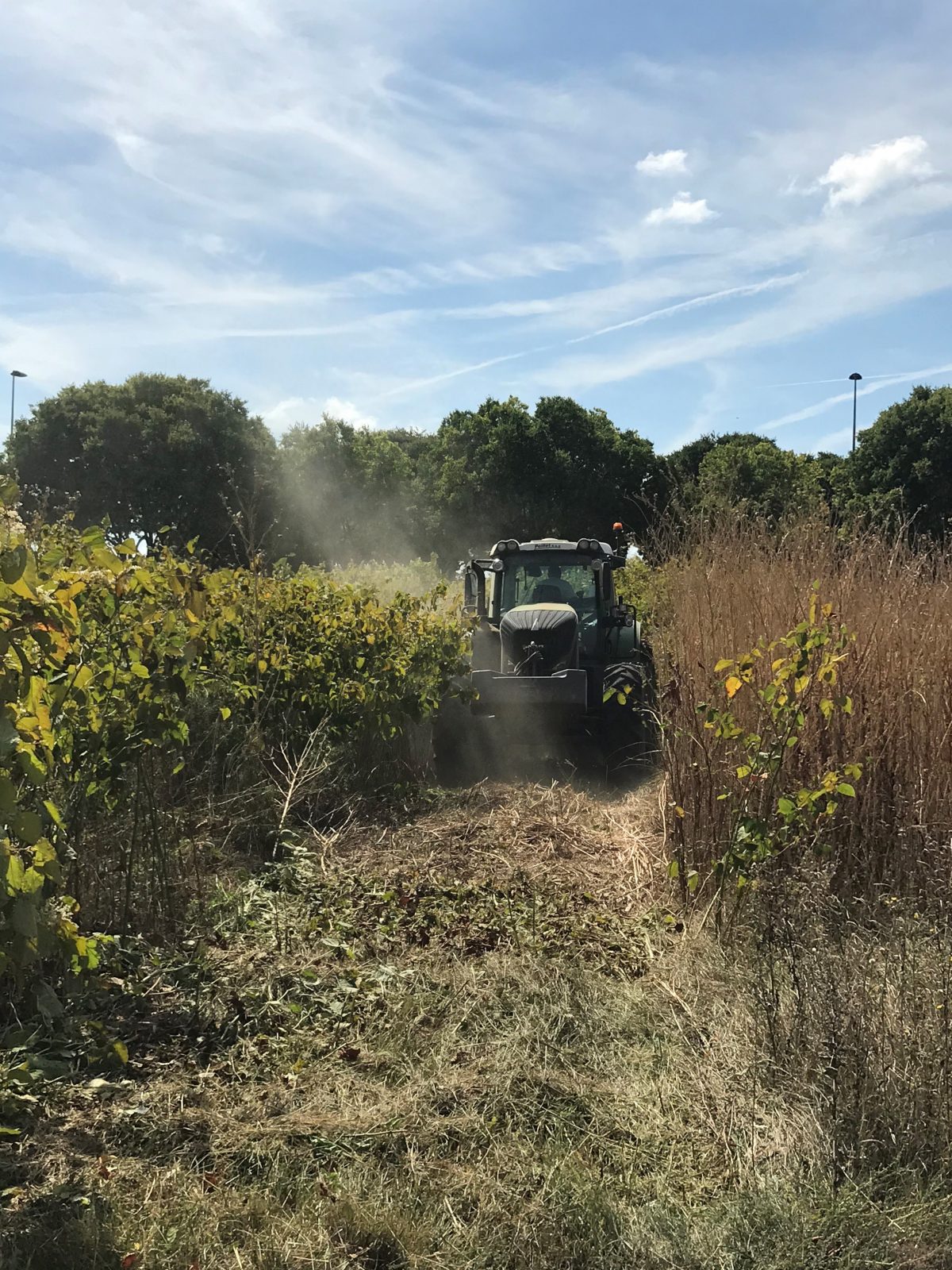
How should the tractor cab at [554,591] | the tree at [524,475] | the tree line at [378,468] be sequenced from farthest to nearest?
1. the tree at [524,475]
2. the tree line at [378,468]
3. the tractor cab at [554,591]

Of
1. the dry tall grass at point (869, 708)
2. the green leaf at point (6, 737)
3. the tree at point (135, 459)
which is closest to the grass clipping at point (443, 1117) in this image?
the dry tall grass at point (869, 708)

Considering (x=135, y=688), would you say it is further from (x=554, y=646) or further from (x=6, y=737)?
(x=554, y=646)

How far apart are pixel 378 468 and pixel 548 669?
20.9 m

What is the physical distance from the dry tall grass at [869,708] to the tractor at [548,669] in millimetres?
1996

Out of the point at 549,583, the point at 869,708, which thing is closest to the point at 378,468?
the point at 549,583

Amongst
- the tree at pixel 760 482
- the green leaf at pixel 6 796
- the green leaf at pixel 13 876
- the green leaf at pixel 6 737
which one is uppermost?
the tree at pixel 760 482

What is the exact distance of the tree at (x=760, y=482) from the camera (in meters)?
5.59

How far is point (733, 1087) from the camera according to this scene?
264 cm

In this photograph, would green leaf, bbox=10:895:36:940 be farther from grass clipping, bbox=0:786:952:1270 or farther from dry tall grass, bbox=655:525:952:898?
dry tall grass, bbox=655:525:952:898

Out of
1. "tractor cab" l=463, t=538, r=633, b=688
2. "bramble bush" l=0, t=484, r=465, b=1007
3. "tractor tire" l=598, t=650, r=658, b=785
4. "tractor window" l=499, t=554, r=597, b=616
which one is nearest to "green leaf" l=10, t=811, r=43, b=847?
"bramble bush" l=0, t=484, r=465, b=1007

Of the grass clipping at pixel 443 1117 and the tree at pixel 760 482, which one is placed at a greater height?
the tree at pixel 760 482

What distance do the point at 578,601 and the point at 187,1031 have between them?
642 cm

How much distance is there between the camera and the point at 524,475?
89.1 feet

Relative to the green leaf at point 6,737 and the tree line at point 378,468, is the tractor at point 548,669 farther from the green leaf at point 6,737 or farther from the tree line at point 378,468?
the tree line at point 378,468
